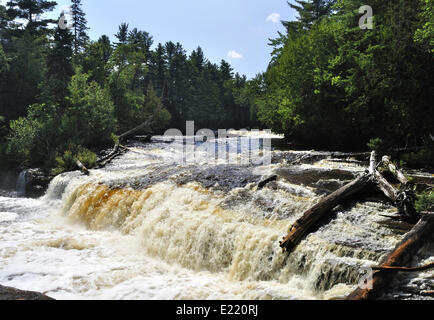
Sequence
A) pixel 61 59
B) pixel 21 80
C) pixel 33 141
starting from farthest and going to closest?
pixel 61 59 → pixel 21 80 → pixel 33 141

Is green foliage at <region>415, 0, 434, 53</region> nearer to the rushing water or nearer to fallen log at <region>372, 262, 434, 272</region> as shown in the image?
the rushing water

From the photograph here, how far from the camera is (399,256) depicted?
3.66 metres

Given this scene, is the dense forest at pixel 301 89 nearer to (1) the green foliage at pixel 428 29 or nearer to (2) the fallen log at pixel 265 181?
(1) the green foliage at pixel 428 29

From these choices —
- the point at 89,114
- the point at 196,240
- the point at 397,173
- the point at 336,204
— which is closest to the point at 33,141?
the point at 89,114

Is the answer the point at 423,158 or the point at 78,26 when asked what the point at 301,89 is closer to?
the point at 423,158

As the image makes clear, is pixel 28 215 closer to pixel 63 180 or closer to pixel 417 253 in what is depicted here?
pixel 63 180

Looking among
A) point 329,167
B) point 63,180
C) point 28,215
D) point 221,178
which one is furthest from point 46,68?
point 329,167

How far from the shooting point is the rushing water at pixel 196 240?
4379 millimetres

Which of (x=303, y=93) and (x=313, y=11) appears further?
(x=313, y=11)

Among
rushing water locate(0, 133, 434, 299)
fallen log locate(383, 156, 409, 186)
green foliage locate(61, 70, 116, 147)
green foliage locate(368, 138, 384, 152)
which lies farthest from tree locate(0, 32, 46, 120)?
fallen log locate(383, 156, 409, 186)

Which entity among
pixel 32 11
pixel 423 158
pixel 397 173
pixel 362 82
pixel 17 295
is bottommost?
pixel 17 295

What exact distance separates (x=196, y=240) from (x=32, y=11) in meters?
41.3

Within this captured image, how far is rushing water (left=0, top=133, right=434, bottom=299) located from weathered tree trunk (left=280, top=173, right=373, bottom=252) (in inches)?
7.6

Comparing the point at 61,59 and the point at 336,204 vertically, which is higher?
the point at 61,59
